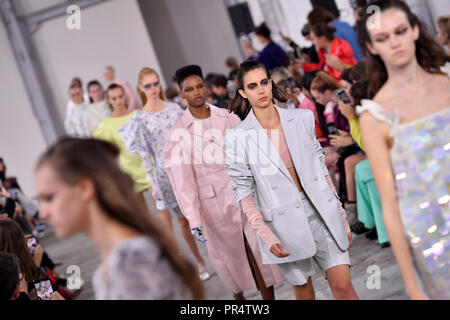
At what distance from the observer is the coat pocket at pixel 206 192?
3.79 meters

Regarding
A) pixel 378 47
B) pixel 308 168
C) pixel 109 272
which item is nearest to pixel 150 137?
pixel 308 168

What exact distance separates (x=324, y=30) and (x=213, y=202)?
2.56 metres

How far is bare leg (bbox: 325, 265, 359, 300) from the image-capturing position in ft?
9.78

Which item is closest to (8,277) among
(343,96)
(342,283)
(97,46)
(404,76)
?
(342,283)

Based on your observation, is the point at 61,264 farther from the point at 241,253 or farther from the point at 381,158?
the point at 381,158

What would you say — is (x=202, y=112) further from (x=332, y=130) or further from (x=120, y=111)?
(x=120, y=111)

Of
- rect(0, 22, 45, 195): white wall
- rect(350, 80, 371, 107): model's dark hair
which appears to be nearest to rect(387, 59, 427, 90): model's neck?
rect(350, 80, 371, 107): model's dark hair

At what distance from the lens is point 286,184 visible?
9.66 ft

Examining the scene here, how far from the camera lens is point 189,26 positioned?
12617 mm

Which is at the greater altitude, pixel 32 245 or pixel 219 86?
pixel 219 86

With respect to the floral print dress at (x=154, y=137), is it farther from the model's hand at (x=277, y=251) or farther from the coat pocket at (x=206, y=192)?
the model's hand at (x=277, y=251)

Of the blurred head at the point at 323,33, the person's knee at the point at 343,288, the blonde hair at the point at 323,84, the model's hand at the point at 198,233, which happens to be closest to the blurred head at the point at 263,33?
the blurred head at the point at 323,33

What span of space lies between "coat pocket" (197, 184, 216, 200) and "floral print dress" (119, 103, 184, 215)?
88cm

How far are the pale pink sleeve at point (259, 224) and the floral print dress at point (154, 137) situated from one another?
1.68 meters
